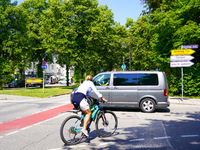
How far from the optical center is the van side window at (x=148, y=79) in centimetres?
1044

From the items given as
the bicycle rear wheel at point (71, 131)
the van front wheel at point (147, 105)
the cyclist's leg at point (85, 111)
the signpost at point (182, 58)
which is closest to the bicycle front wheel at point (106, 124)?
the cyclist's leg at point (85, 111)

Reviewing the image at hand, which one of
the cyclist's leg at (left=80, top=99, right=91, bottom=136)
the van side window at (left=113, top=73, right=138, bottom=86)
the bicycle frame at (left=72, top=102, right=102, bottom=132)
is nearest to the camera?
the cyclist's leg at (left=80, top=99, right=91, bottom=136)

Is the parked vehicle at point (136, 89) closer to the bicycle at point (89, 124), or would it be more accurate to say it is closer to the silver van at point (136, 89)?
the silver van at point (136, 89)

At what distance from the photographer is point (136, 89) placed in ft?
34.4

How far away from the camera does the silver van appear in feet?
33.8

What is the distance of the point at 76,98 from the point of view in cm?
518

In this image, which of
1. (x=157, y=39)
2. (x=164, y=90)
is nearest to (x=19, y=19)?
(x=157, y=39)

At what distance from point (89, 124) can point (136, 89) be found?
5.41 m

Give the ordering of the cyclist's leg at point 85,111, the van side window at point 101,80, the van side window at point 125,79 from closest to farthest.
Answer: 1. the cyclist's leg at point 85,111
2. the van side window at point 125,79
3. the van side window at point 101,80

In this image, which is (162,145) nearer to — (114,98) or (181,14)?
(114,98)

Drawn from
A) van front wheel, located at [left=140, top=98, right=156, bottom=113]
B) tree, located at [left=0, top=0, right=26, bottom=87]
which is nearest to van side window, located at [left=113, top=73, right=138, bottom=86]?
van front wheel, located at [left=140, top=98, right=156, bottom=113]

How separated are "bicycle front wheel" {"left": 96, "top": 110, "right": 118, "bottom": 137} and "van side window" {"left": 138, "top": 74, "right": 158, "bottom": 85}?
191 inches

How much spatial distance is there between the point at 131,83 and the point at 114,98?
1.12m

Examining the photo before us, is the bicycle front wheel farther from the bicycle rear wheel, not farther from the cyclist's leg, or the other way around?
the bicycle rear wheel
